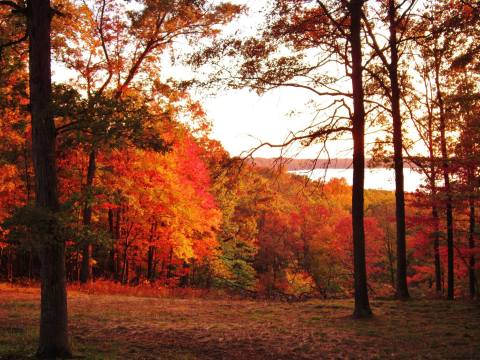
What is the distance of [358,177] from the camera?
42.0 ft

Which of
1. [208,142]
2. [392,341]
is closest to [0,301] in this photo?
[392,341]

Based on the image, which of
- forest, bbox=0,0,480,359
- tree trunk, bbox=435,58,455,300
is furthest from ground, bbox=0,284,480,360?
tree trunk, bbox=435,58,455,300

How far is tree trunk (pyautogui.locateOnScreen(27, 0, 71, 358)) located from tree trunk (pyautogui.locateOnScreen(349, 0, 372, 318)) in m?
7.91

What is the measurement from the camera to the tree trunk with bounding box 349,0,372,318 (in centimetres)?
1254

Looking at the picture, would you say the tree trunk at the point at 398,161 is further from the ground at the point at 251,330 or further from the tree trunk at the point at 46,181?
the tree trunk at the point at 46,181

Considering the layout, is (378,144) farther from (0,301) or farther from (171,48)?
(0,301)

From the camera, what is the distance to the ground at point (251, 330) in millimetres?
8484

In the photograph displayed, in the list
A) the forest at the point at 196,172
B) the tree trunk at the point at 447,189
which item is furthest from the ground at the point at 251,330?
the tree trunk at the point at 447,189

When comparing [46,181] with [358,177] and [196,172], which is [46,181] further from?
[196,172]

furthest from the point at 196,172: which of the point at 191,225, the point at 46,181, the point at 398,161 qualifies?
the point at 46,181

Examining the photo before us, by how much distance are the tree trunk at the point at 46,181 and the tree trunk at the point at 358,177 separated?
7.91 m

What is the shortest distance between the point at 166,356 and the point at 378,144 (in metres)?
12.8

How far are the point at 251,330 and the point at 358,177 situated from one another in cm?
521

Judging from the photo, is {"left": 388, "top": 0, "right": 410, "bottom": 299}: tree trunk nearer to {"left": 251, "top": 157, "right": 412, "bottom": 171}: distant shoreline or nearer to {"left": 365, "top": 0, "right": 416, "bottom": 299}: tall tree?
{"left": 365, "top": 0, "right": 416, "bottom": 299}: tall tree
